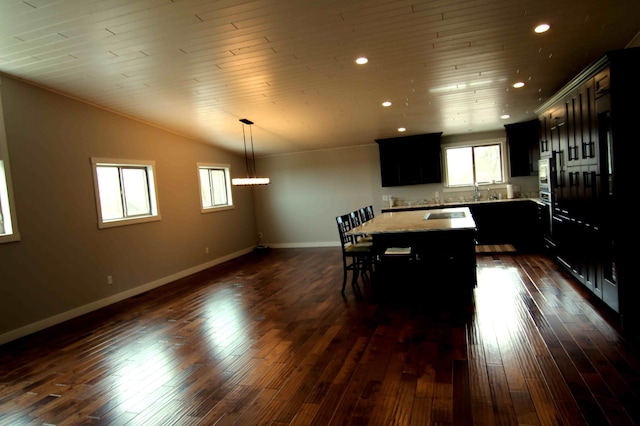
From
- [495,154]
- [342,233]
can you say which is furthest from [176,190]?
[495,154]

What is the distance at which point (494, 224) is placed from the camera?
272 inches

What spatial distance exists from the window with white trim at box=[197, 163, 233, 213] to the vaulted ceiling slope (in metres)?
1.85

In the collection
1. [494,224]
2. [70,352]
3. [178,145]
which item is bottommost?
[70,352]

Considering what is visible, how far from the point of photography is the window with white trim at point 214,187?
7539 millimetres

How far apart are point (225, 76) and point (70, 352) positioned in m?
3.37

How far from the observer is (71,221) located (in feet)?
15.7

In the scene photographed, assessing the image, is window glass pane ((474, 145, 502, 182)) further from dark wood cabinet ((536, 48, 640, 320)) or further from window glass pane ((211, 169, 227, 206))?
window glass pane ((211, 169, 227, 206))

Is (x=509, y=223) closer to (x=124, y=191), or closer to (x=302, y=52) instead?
(x=302, y=52)

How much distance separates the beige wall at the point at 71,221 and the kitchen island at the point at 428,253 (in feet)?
11.7

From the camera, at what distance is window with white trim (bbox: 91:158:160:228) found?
5274 millimetres

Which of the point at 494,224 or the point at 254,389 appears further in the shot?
the point at 494,224

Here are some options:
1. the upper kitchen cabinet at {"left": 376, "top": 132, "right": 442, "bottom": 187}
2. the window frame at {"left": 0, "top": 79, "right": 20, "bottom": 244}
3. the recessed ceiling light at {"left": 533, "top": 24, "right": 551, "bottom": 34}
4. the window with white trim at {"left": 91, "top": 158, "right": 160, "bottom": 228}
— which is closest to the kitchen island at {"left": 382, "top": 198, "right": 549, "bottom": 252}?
the upper kitchen cabinet at {"left": 376, "top": 132, "right": 442, "bottom": 187}

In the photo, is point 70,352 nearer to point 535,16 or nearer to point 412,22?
point 412,22

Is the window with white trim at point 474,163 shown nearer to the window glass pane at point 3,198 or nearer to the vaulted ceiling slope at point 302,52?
the vaulted ceiling slope at point 302,52
